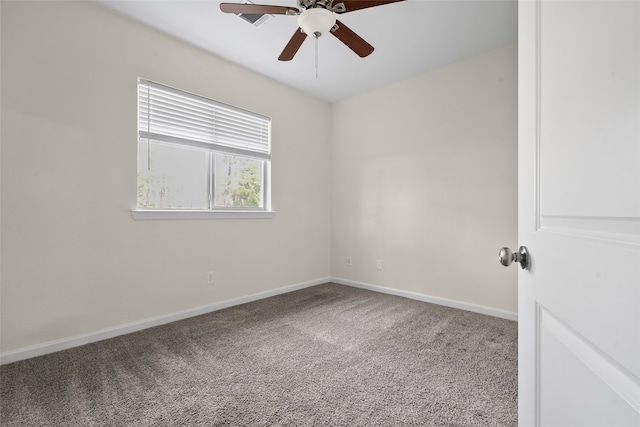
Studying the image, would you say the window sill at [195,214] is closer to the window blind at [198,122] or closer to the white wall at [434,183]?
the window blind at [198,122]

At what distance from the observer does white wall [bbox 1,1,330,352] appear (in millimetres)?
2006

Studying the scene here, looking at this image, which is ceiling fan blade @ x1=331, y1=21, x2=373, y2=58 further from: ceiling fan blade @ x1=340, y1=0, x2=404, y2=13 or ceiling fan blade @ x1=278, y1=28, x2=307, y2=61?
ceiling fan blade @ x1=278, y1=28, x2=307, y2=61

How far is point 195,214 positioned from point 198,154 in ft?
2.06

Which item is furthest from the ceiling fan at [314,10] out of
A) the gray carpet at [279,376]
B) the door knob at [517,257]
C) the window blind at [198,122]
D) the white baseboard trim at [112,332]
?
the white baseboard trim at [112,332]

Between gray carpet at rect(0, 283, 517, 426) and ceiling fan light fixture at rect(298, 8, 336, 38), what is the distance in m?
2.10

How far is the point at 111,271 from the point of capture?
7.84 feet

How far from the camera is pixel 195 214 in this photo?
290cm

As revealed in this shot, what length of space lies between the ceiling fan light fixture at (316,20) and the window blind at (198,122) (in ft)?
5.25

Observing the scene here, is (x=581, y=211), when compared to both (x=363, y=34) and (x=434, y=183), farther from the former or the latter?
(x=434, y=183)

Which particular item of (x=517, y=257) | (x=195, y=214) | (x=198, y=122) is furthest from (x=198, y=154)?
(x=517, y=257)

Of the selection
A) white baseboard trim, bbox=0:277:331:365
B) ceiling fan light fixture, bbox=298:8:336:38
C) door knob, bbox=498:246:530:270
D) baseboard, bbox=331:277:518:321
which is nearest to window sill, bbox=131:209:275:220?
white baseboard trim, bbox=0:277:331:365

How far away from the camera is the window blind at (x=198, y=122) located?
2635 millimetres

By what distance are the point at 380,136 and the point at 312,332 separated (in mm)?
2527

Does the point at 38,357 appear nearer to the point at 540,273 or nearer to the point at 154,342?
the point at 154,342
